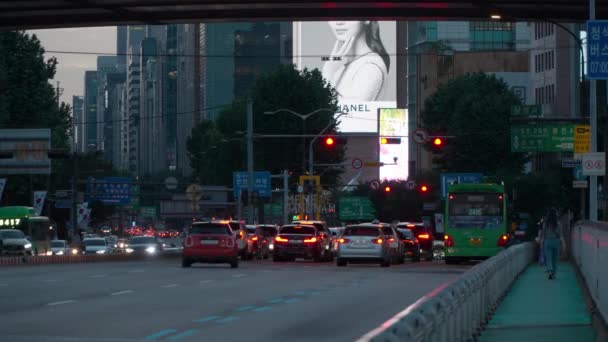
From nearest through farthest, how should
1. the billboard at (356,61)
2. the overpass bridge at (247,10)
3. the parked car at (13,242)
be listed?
the overpass bridge at (247,10) < the parked car at (13,242) < the billboard at (356,61)

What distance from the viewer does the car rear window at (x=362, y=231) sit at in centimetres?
5022

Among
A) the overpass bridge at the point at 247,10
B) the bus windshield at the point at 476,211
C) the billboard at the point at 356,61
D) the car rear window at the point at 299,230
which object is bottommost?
the car rear window at the point at 299,230

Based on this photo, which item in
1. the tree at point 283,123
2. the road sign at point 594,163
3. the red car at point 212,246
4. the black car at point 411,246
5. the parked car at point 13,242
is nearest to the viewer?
the road sign at point 594,163

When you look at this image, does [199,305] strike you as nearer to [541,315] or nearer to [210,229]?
[541,315]

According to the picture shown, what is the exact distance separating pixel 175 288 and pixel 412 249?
109ft

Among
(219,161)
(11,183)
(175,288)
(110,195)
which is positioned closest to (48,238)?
(11,183)

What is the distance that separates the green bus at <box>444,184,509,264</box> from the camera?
5431 cm

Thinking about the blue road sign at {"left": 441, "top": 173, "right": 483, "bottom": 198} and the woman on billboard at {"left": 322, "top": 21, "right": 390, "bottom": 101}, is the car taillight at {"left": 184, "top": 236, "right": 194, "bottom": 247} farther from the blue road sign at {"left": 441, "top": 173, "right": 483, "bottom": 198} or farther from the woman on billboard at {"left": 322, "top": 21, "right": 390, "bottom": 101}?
the woman on billboard at {"left": 322, "top": 21, "right": 390, "bottom": 101}

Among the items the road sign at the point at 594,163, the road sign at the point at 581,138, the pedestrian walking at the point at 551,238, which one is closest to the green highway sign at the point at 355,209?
the road sign at the point at 581,138

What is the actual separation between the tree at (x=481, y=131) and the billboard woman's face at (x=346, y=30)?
70.7 m

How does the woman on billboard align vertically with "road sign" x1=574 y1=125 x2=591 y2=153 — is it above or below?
above

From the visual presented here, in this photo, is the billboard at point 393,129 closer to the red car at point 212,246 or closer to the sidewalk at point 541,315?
the red car at point 212,246

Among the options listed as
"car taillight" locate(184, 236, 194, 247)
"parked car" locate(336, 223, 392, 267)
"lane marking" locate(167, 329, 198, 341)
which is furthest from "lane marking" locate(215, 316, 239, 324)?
"parked car" locate(336, 223, 392, 267)

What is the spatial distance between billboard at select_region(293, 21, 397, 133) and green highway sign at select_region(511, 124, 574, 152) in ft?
365
